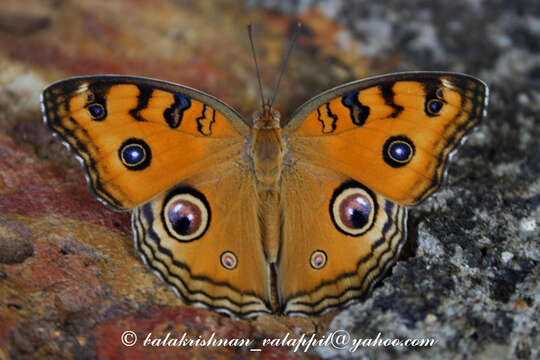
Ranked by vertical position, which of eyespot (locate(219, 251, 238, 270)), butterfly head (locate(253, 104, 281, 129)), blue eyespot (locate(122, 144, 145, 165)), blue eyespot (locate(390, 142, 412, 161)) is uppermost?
blue eyespot (locate(390, 142, 412, 161))

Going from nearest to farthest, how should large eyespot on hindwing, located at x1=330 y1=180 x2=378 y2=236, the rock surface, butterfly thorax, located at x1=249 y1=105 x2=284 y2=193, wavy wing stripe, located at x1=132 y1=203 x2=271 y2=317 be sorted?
the rock surface → wavy wing stripe, located at x1=132 y1=203 x2=271 y2=317 → large eyespot on hindwing, located at x1=330 y1=180 x2=378 y2=236 → butterfly thorax, located at x1=249 y1=105 x2=284 y2=193

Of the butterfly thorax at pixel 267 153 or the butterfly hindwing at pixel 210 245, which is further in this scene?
the butterfly thorax at pixel 267 153

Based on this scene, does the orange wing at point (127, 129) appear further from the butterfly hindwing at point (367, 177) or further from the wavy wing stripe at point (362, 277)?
the wavy wing stripe at point (362, 277)

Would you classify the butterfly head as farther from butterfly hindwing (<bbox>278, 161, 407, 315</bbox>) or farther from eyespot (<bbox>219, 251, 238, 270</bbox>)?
eyespot (<bbox>219, 251, 238, 270</bbox>)

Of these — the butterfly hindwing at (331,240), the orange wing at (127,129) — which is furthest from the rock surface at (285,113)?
the orange wing at (127,129)

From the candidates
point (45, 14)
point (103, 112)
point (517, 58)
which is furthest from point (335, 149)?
point (45, 14)

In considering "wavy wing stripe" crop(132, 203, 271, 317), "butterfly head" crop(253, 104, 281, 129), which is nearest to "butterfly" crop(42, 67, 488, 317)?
"wavy wing stripe" crop(132, 203, 271, 317)
